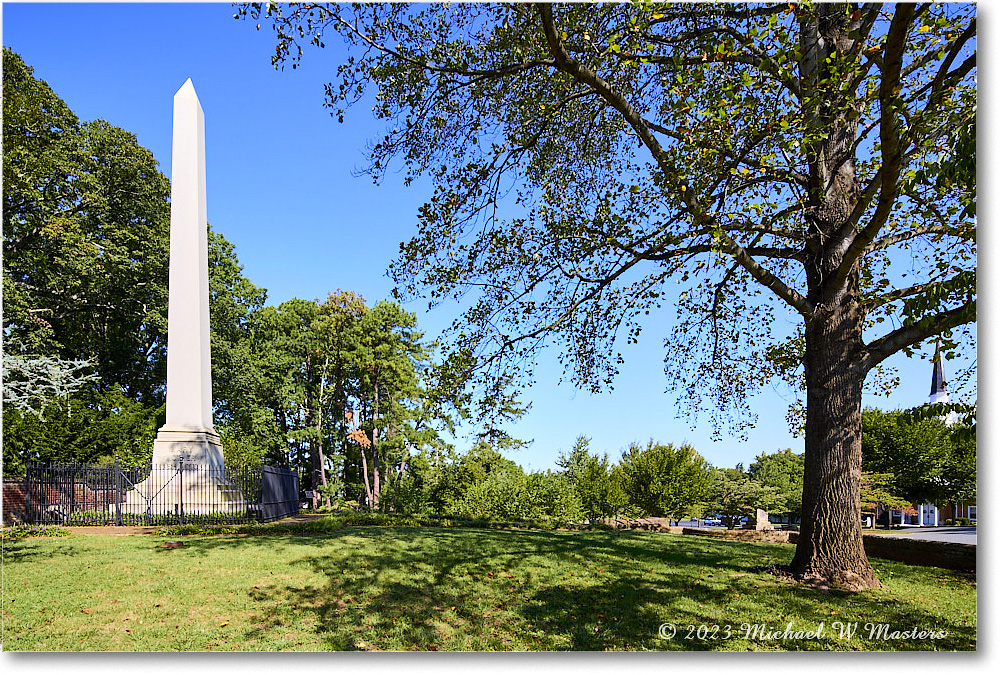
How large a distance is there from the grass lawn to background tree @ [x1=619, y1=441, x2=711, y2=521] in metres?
5.57

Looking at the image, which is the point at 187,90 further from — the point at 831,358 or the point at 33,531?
the point at 831,358

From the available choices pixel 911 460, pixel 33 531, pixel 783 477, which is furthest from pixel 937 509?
pixel 33 531

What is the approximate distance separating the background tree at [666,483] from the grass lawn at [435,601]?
5.57 m

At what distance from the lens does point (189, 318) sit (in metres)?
9.80

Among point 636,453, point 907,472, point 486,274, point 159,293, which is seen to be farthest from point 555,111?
point 907,472

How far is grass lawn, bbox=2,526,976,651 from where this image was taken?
423cm

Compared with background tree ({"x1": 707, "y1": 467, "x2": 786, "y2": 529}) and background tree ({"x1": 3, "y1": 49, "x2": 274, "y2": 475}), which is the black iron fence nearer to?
background tree ({"x1": 3, "y1": 49, "x2": 274, "y2": 475})

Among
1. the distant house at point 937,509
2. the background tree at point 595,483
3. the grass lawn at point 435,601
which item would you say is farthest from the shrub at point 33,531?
the distant house at point 937,509

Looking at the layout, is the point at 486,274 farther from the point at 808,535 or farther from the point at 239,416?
the point at 239,416

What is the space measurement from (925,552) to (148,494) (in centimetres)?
1118

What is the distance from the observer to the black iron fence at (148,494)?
8469mm

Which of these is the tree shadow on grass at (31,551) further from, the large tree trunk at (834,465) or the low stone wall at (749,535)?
the low stone wall at (749,535)

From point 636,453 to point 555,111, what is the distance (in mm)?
8407

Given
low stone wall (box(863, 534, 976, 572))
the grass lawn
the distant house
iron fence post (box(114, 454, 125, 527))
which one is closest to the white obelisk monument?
iron fence post (box(114, 454, 125, 527))
